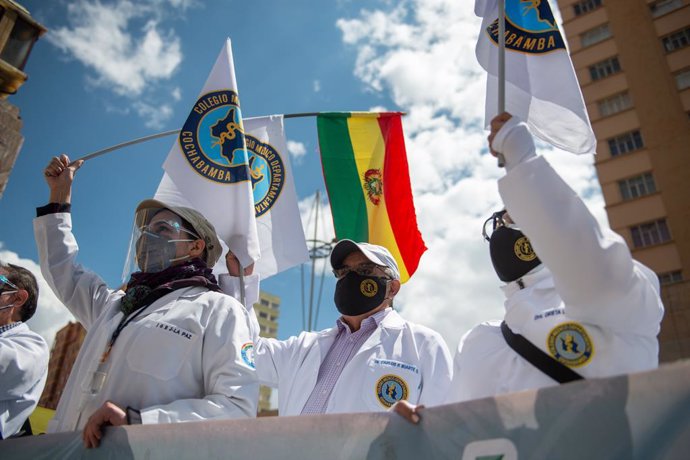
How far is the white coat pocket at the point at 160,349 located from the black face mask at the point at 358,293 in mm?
1316

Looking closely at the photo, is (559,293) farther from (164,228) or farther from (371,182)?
(371,182)

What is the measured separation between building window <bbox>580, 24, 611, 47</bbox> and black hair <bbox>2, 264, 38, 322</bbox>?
1075 inches

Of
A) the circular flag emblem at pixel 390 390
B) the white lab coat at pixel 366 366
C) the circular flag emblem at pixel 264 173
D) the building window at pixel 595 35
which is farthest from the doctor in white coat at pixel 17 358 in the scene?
the building window at pixel 595 35

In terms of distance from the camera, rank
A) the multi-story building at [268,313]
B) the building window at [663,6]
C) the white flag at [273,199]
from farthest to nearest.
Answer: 1. the multi-story building at [268,313]
2. the building window at [663,6]
3. the white flag at [273,199]

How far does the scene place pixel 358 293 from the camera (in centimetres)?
342

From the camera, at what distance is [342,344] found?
3.46 m

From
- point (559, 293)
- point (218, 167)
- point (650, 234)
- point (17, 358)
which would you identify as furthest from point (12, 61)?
point (650, 234)

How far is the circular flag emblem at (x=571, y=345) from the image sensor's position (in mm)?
1666

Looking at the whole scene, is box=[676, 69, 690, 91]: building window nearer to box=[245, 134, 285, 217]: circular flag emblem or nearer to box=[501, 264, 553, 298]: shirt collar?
box=[245, 134, 285, 217]: circular flag emblem

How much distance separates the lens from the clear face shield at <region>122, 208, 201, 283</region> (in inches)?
107

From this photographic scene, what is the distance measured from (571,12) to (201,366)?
2960 centimetres

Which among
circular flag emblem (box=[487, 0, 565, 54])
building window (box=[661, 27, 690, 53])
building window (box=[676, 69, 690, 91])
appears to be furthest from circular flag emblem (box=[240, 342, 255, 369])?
building window (box=[661, 27, 690, 53])

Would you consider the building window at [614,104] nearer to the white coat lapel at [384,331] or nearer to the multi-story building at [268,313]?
the white coat lapel at [384,331]

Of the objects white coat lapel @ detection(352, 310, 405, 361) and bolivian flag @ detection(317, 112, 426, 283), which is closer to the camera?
white coat lapel @ detection(352, 310, 405, 361)
